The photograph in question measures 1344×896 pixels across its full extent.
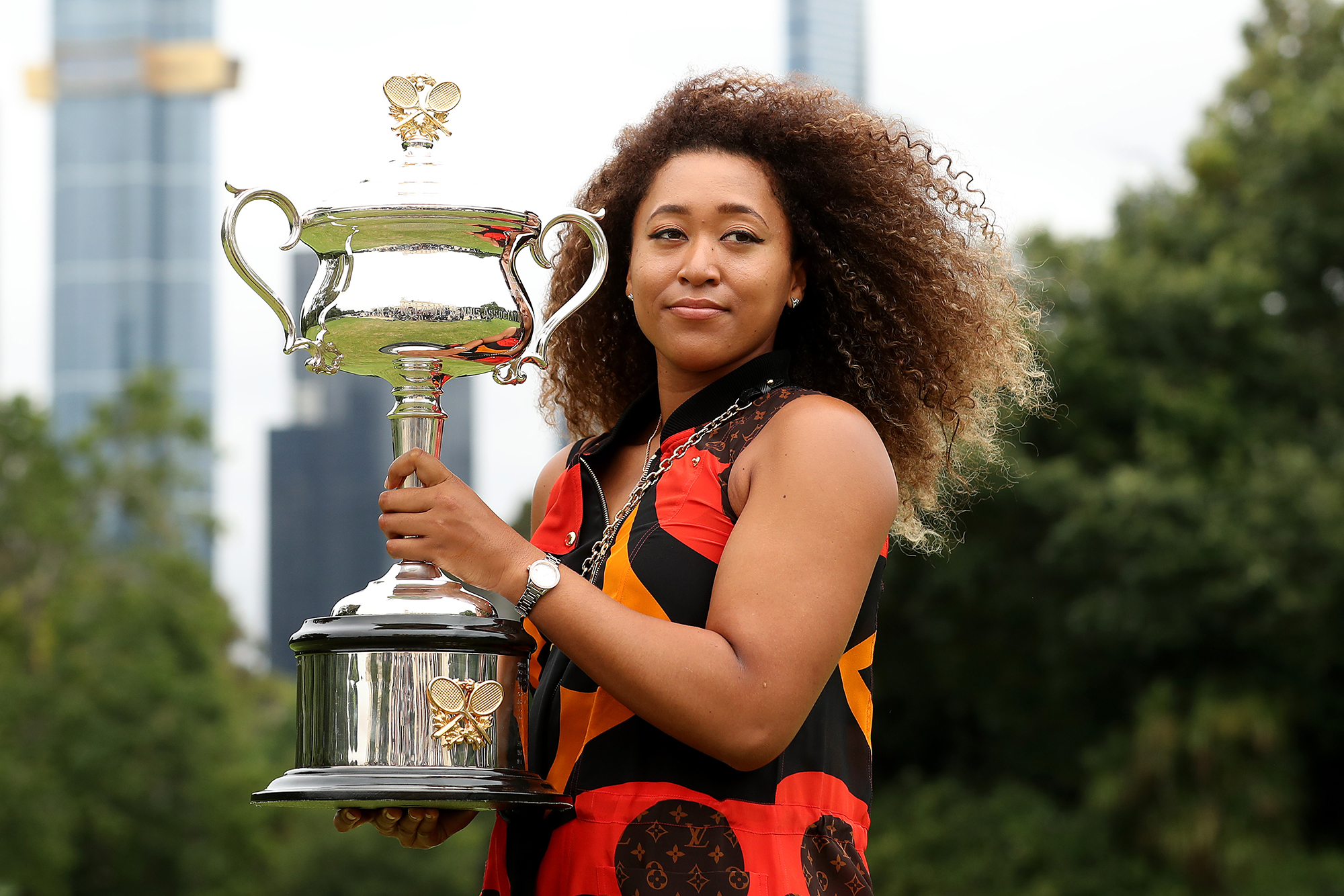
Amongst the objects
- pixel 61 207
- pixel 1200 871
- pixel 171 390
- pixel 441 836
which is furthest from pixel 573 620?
pixel 61 207

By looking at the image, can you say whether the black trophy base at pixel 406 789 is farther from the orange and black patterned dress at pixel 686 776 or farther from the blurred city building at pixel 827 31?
the blurred city building at pixel 827 31

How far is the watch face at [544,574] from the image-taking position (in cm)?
179

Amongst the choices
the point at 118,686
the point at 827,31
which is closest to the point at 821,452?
the point at 118,686

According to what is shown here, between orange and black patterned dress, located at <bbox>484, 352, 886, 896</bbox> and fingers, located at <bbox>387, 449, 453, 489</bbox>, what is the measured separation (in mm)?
251

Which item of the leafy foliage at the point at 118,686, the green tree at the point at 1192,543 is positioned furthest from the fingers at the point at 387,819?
the leafy foliage at the point at 118,686

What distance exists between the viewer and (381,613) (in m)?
1.91

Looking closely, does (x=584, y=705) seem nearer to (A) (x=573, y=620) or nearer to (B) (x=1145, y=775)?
(A) (x=573, y=620)

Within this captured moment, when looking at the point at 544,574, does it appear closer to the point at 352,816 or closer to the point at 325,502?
the point at 352,816

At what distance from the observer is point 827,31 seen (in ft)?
173

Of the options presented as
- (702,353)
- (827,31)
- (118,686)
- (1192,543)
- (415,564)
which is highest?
(827,31)

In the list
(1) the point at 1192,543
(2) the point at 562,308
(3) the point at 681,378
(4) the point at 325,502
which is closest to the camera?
(2) the point at 562,308

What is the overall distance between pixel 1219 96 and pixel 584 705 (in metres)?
18.2

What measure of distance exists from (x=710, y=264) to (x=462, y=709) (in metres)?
0.66

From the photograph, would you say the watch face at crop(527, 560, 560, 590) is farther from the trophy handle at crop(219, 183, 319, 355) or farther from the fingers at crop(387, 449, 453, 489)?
the trophy handle at crop(219, 183, 319, 355)
